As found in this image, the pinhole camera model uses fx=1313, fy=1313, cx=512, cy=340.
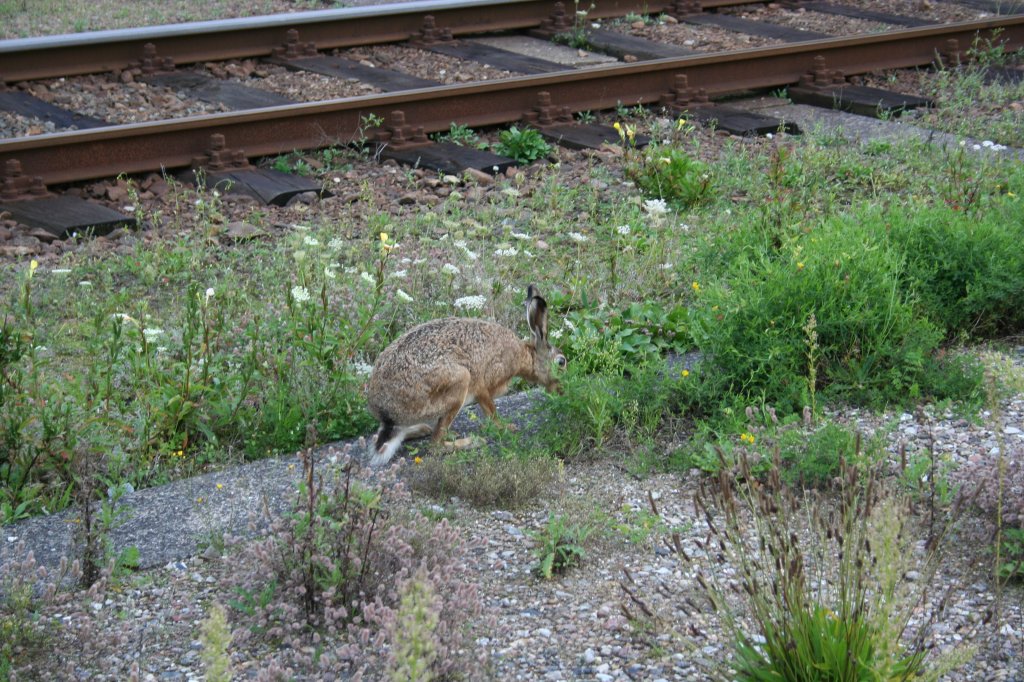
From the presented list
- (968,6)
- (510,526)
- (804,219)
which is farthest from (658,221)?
(968,6)

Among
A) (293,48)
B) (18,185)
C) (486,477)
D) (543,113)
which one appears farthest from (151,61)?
(486,477)

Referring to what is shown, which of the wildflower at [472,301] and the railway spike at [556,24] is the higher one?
the railway spike at [556,24]

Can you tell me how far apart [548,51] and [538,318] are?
777 cm

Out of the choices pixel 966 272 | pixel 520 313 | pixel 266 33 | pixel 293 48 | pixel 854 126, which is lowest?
pixel 520 313

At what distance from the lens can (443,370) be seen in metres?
5.43

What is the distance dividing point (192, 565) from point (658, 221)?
13.8 ft

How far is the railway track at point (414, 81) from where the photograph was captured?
29.8 feet

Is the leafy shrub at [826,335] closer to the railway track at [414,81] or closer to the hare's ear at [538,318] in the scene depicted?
the hare's ear at [538,318]

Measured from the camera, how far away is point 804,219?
7.96m

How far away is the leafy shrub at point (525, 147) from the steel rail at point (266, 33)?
3.27 meters

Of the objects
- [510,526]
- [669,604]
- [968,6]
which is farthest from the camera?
[968,6]

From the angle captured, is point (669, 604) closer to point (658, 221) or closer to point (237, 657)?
point (237, 657)

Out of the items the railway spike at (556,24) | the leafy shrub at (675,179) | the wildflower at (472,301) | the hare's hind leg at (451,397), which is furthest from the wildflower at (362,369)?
the railway spike at (556,24)

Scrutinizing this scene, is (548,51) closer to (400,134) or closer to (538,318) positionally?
(400,134)
